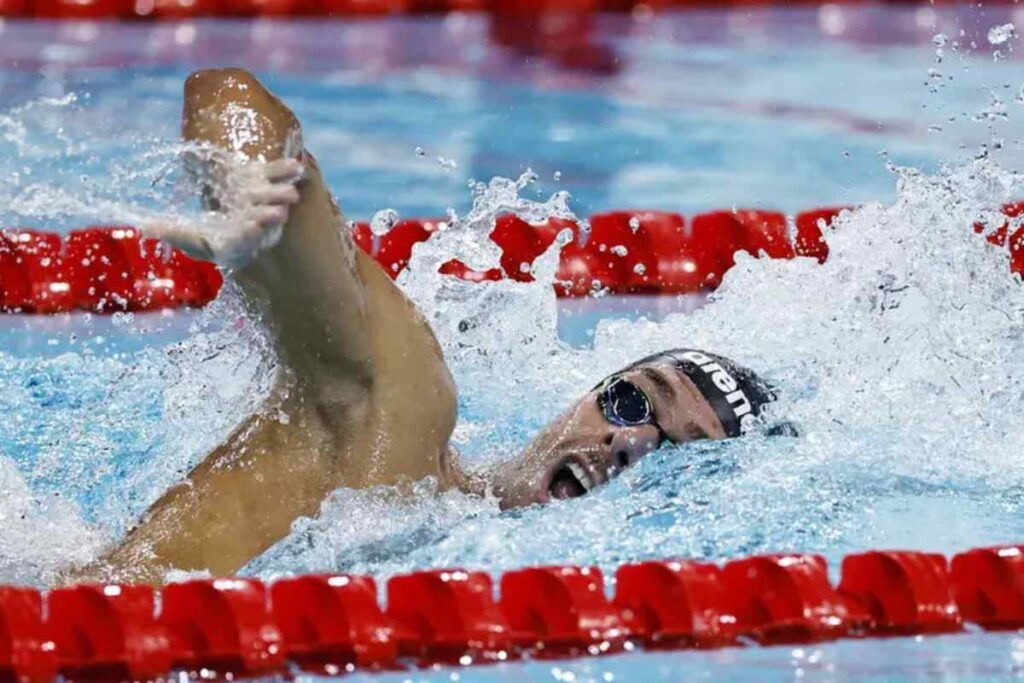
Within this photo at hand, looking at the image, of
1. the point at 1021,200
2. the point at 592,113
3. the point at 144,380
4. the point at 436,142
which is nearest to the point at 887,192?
the point at 1021,200

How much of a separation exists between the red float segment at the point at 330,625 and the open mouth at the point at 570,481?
1.72 ft

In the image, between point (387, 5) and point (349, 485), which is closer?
point (349, 485)

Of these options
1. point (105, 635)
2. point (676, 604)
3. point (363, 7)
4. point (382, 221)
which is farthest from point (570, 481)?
point (363, 7)

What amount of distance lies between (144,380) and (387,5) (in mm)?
2726

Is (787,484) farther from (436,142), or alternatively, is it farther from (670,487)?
(436,142)

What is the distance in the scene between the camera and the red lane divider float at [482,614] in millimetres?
1972

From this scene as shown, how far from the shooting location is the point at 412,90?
5.58m

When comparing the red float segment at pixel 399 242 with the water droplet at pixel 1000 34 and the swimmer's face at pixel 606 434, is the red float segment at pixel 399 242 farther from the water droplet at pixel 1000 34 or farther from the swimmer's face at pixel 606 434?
the water droplet at pixel 1000 34

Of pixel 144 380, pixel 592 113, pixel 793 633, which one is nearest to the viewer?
pixel 793 633

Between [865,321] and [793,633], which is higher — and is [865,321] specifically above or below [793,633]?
above

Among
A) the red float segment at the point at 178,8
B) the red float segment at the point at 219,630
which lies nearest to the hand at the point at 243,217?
the red float segment at the point at 219,630

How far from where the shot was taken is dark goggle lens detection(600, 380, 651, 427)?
98.6 inches

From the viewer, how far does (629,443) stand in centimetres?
248

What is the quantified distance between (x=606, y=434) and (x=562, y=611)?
1.54ft
